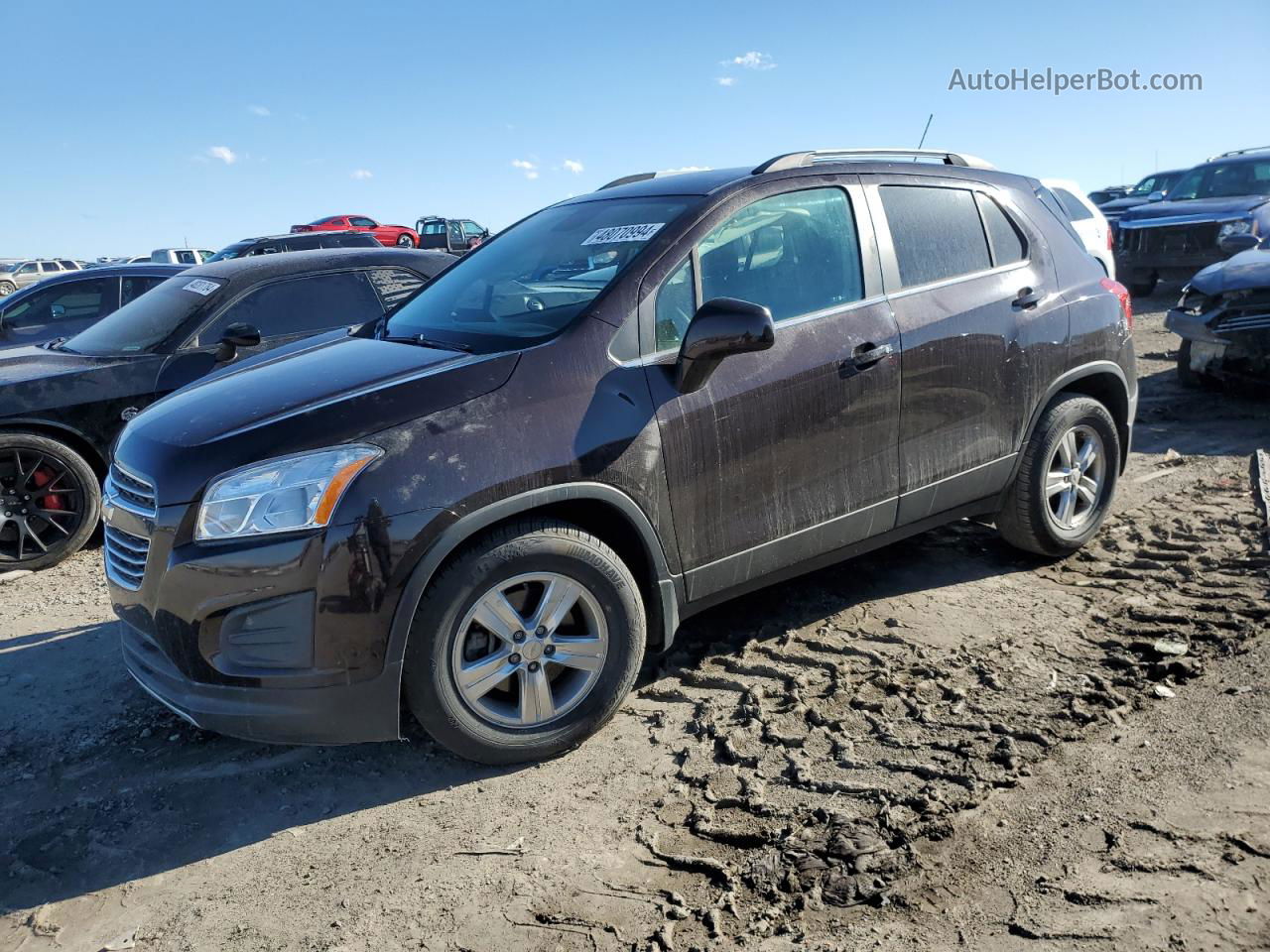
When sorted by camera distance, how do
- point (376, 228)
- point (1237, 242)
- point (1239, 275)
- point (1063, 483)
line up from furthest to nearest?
1. point (376, 228)
2. point (1237, 242)
3. point (1239, 275)
4. point (1063, 483)

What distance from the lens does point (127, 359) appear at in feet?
19.8

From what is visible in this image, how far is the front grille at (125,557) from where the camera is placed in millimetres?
3125

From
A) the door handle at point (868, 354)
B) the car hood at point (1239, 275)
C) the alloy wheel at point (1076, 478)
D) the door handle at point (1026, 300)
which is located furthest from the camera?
the car hood at point (1239, 275)

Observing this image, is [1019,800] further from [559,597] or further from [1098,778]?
[559,597]

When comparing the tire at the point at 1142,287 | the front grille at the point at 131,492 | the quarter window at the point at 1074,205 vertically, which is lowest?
the front grille at the point at 131,492

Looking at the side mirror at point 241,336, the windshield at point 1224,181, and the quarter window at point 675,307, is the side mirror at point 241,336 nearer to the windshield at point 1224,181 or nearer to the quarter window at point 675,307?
the quarter window at point 675,307

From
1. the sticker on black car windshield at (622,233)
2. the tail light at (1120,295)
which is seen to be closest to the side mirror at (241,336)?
the sticker on black car windshield at (622,233)

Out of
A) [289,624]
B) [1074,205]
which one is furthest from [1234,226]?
[289,624]

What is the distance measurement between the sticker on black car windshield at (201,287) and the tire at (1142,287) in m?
14.1

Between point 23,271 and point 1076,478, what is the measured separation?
4318 centimetres

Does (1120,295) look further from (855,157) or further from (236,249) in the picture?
(236,249)

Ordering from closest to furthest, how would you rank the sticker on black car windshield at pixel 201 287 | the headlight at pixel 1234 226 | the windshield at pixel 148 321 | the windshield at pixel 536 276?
the windshield at pixel 536 276 → the windshield at pixel 148 321 → the sticker on black car windshield at pixel 201 287 → the headlight at pixel 1234 226

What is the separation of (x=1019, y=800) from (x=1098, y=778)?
0.93 ft

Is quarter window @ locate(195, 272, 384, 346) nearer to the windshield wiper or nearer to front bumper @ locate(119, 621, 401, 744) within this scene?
the windshield wiper
